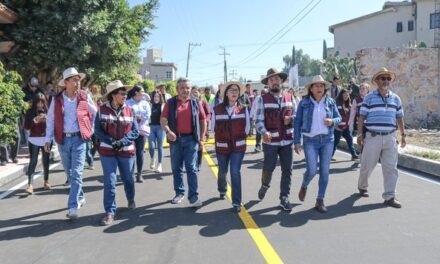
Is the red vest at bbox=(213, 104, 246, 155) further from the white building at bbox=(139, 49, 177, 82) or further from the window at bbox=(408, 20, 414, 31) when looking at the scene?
the white building at bbox=(139, 49, 177, 82)

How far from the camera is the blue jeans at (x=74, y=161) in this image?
6.37m

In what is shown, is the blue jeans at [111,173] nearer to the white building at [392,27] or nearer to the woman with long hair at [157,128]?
the woman with long hair at [157,128]

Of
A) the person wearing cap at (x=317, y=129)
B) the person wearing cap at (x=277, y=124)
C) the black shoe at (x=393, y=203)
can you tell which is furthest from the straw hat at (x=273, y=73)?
the black shoe at (x=393, y=203)

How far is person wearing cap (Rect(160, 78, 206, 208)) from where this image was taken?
6.96 metres

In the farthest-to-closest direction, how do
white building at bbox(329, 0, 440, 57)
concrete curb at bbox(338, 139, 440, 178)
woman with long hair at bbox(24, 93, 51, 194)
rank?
1. white building at bbox(329, 0, 440, 57)
2. concrete curb at bbox(338, 139, 440, 178)
3. woman with long hair at bbox(24, 93, 51, 194)

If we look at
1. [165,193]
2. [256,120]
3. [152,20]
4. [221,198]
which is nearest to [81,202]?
[165,193]

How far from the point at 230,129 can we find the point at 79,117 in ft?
6.91

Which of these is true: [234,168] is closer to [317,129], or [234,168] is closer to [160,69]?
[317,129]

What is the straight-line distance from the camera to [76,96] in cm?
666

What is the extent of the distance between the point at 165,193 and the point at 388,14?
4586 cm

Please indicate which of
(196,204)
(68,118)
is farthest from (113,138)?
(196,204)

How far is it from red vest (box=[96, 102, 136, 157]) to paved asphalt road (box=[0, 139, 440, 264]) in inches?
36.2

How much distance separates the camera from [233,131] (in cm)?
680

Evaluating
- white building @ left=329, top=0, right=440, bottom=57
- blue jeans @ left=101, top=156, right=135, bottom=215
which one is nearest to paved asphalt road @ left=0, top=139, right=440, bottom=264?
blue jeans @ left=101, top=156, right=135, bottom=215
